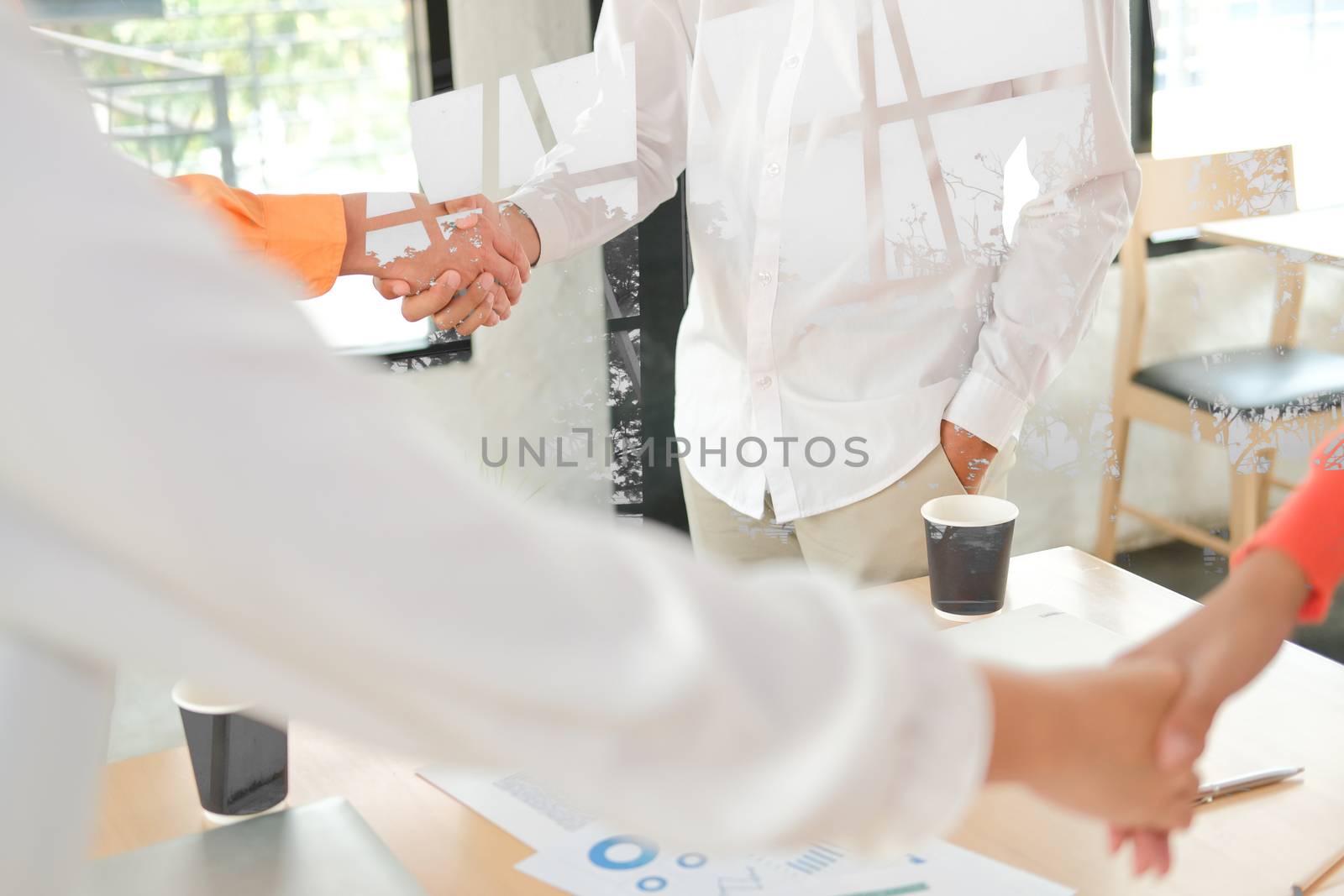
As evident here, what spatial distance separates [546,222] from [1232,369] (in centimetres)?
56

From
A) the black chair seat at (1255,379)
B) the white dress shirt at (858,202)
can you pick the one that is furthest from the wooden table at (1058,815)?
the white dress shirt at (858,202)

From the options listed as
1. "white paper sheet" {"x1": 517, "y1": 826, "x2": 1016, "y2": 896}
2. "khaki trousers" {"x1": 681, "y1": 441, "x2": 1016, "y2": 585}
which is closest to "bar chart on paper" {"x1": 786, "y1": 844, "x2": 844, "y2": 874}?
"white paper sheet" {"x1": 517, "y1": 826, "x2": 1016, "y2": 896}

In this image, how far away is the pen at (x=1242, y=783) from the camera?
646 mm

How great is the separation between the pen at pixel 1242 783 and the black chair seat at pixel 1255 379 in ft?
1.18

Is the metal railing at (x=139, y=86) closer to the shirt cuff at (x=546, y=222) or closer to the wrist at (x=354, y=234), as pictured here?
the wrist at (x=354, y=234)

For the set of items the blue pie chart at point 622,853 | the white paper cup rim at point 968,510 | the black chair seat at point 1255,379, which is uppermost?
the black chair seat at point 1255,379

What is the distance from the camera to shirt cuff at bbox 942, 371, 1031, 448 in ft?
3.23

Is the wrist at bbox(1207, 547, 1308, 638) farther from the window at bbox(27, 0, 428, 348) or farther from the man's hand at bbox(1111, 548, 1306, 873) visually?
the window at bbox(27, 0, 428, 348)

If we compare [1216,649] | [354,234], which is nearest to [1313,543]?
[1216,649]

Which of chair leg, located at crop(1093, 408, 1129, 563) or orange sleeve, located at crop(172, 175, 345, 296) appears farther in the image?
chair leg, located at crop(1093, 408, 1129, 563)

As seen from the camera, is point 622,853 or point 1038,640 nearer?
point 622,853

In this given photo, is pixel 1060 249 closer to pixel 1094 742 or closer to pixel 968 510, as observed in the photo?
pixel 968 510

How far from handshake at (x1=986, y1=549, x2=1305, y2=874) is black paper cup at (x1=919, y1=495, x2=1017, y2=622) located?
293 millimetres

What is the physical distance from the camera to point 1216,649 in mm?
520
